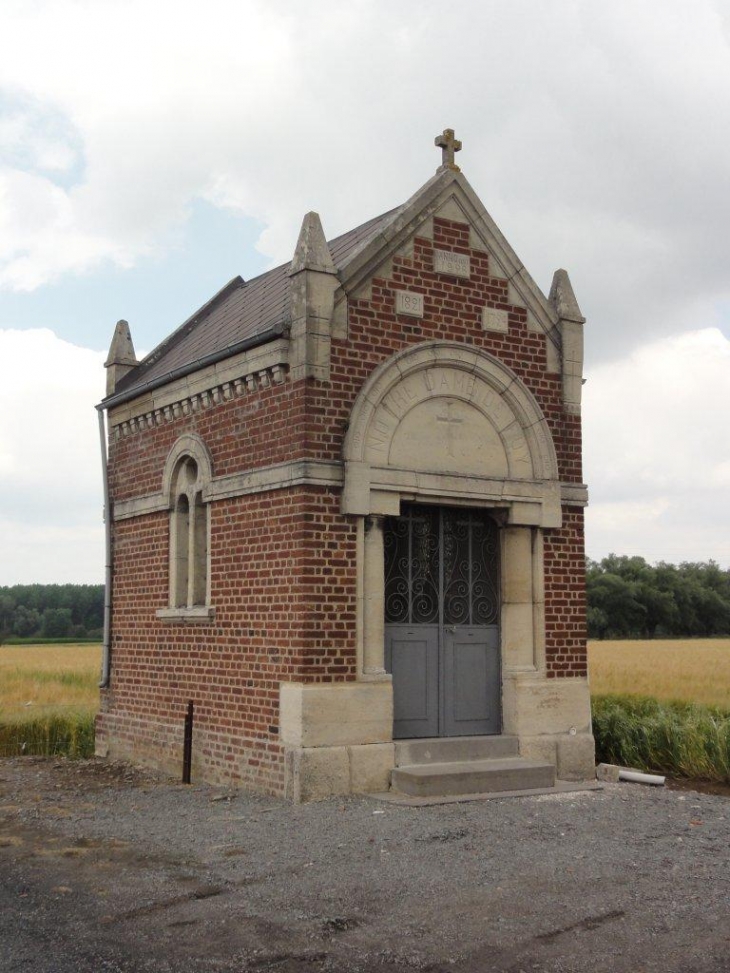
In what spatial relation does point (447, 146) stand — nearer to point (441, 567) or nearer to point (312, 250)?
point (312, 250)

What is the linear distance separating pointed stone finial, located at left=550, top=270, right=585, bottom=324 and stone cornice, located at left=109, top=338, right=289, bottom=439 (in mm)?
3739

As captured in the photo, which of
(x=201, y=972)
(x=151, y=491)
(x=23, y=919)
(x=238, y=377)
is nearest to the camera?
(x=201, y=972)

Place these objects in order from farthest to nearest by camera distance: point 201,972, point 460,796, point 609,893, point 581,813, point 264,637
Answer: point 264,637, point 460,796, point 581,813, point 609,893, point 201,972

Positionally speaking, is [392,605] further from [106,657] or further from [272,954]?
[272,954]

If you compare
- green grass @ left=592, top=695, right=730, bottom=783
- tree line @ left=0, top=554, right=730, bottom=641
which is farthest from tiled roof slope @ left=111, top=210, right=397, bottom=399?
tree line @ left=0, top=554, right=730, bottom=641

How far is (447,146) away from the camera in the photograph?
13.2m

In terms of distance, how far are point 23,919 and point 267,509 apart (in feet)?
19.0

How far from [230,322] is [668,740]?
782 cm

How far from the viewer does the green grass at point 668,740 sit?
13055mm

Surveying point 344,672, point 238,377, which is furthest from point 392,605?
point 238,377

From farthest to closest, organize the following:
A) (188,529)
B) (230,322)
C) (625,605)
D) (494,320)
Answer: (625,605) → (230,322) → (188,529) → (494,320)

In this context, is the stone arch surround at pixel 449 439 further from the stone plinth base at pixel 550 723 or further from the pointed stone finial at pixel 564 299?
the stone plinth base at pixel 550 723

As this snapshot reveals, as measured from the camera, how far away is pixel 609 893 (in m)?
7.43

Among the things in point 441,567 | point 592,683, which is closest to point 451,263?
point 441,567
